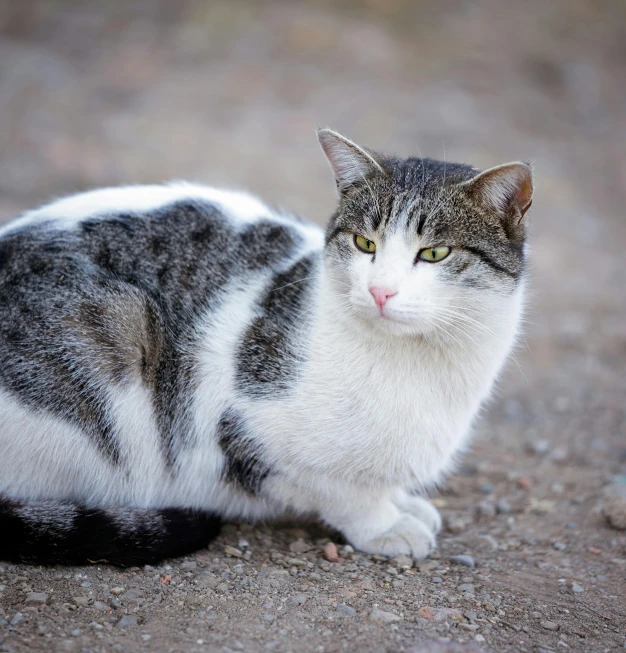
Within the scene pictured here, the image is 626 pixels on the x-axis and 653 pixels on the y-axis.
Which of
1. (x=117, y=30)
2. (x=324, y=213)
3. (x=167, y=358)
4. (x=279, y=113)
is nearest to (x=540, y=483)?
(x=167, y=358)

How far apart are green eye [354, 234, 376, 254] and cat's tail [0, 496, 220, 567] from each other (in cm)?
132

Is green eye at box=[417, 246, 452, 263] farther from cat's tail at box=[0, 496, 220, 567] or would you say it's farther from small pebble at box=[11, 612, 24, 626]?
small pebble at box=[11, 612, 24, 626]

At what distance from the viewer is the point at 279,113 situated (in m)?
8.05

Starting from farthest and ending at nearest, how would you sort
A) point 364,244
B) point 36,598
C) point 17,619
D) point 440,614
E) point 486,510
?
point 486,510
point 364,244
point 440,614
point 36,598
point 17,619

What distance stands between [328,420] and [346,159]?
1090 millimetres

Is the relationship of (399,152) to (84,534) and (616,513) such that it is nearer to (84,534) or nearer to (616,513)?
(616,513)

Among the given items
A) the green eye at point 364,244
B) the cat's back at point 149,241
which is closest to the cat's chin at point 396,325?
the green eye at point 364,244

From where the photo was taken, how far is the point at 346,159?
2986mm

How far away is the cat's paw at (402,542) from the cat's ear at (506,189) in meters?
1.41

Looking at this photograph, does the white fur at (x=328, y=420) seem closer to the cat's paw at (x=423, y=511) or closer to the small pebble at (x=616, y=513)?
the cat's paw at (x=423, y=511)

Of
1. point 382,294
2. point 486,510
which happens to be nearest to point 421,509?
point 486,510

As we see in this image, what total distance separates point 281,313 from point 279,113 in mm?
5526

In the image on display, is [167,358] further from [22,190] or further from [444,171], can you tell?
[22,190]

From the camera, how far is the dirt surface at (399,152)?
255cm
